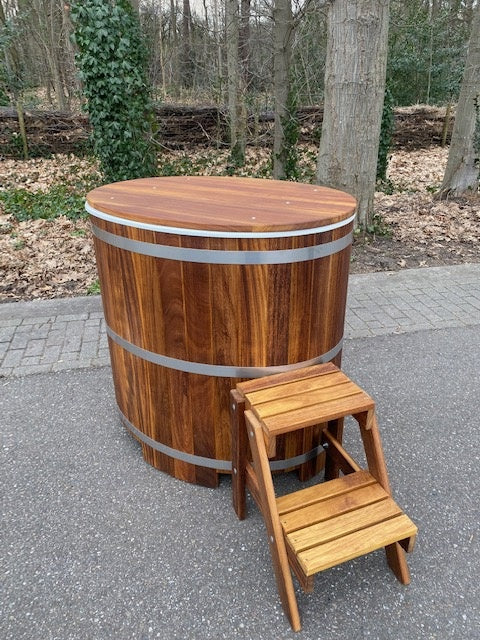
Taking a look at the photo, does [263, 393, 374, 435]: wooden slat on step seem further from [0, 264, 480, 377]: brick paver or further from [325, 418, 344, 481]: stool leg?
[0, 264, 480, 377]: brick paver

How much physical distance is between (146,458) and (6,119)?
9.56 m

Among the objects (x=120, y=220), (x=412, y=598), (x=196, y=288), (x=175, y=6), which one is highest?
(x=175, y=6)

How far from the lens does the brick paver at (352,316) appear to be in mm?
3547

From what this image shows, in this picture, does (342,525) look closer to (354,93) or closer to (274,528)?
(274,528)

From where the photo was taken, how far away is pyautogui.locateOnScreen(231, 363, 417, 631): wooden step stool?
5.58 ft

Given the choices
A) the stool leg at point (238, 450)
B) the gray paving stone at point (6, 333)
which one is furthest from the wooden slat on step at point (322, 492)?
the gray paving stone at point (6, 333)

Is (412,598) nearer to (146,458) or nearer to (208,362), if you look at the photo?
(208,362)

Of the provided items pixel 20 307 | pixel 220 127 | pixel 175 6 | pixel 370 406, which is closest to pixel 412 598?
pixel 370 406

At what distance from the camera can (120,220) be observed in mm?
1992

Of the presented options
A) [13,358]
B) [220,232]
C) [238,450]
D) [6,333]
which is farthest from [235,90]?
[238,450]

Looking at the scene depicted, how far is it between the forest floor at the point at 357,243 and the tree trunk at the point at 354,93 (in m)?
0.76

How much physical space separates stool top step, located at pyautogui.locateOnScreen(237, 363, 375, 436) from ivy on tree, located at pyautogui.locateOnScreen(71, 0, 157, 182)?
20.7 feet

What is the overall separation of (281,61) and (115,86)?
101 inches

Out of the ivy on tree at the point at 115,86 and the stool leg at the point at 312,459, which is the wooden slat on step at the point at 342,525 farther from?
the ivy on tree at the point at 115,86
